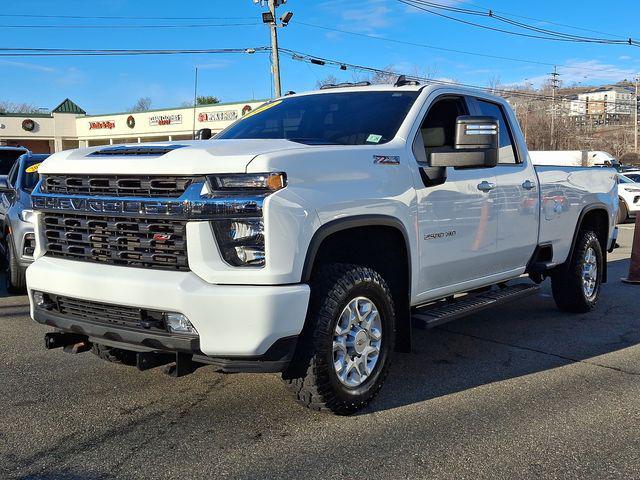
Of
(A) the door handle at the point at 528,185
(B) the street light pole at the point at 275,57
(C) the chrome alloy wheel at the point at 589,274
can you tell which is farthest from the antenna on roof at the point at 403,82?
(B) the street light pole at the point at 275,57

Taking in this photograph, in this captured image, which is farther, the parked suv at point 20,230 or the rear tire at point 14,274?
the rear tire at point 14,274

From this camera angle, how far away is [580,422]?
3.95 meters

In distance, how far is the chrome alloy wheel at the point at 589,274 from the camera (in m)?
6.96

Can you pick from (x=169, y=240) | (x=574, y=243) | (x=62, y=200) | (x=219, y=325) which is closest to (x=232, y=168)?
(x=169, y=240)

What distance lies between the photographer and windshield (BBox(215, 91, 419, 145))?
4578 millimetres

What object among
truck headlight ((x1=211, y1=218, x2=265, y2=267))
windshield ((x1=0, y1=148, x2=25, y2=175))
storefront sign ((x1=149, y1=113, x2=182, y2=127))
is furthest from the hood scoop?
storefront sign ((x1=149, y1=113, x2=182, y2=127))

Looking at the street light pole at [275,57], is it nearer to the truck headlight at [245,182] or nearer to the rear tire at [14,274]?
the rear tire at [14,274]

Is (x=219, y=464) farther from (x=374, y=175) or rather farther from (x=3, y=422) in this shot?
(x=374, y=175)

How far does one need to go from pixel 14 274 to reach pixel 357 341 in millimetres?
5199

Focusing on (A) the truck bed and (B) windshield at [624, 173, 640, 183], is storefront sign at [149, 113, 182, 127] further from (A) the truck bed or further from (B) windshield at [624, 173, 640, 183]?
(A) the truck bed

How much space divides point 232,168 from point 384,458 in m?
1.71

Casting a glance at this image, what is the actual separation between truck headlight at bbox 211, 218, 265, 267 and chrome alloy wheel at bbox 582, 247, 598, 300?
4706 mm

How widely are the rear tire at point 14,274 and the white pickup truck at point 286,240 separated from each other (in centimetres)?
365

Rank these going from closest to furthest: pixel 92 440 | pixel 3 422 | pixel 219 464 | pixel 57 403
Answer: pixel 219 464
pixel 92 440
pixel 3 422
pixel 57 403
